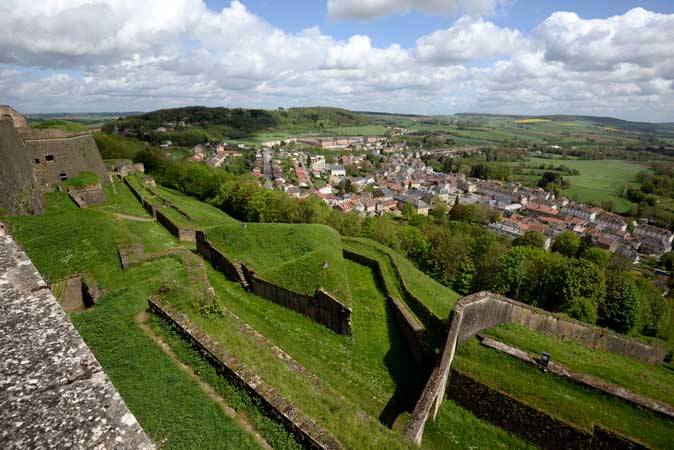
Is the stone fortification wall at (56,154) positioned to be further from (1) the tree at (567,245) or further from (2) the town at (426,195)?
(1) the tree at (567,245)

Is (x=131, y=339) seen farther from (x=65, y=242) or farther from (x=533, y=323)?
(x=533, y=323)

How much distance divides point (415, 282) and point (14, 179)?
23.9m

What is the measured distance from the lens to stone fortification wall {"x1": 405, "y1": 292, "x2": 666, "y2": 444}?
10.9 metres

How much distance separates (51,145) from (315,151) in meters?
141

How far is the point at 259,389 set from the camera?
7.66 metres

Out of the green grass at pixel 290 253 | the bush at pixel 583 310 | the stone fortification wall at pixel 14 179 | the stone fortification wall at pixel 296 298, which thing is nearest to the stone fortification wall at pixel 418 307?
the green grass at pixel 290 253

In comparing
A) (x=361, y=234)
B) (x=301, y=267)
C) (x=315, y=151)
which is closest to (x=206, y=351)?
(x=301, y=267)

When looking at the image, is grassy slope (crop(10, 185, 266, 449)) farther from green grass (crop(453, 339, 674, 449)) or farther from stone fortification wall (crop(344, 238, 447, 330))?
stone fortification wall (crop(344, 238, 447, 330))

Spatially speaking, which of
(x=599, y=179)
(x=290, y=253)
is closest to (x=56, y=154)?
(x=290, y=253)

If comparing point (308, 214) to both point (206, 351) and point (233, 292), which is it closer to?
point (233, 292)

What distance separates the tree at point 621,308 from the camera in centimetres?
2412

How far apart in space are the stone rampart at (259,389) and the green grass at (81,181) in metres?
26.3

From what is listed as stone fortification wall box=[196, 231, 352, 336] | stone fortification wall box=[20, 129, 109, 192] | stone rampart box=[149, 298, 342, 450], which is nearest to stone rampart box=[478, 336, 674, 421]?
stone fortification wall box=[196, 231, 352, 336]

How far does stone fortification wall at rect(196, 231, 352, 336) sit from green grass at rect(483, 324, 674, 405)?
5947 millimetres
